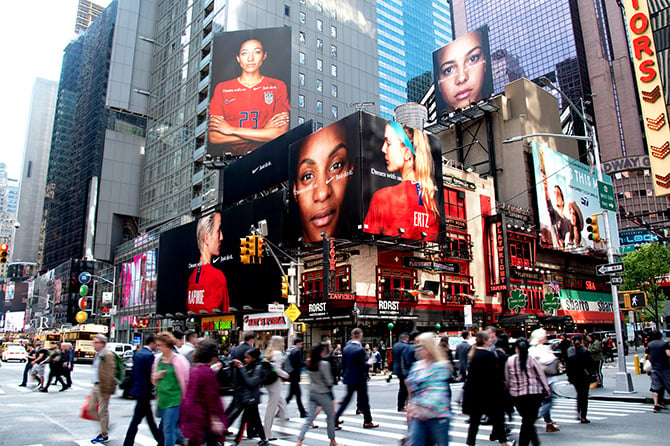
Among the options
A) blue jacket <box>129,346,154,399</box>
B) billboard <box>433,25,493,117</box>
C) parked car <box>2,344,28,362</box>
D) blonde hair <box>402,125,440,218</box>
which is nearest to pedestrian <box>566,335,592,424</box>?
blue jacket <box>129,346,154,399</box>

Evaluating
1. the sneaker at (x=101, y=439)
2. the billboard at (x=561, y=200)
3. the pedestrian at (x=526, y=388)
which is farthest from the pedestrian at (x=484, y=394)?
the billboard at (x=561, y=200)

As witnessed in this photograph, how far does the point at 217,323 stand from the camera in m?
54.5

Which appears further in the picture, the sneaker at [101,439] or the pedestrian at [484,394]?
the sneaker at [101,439]

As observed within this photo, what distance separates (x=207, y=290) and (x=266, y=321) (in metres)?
11.3

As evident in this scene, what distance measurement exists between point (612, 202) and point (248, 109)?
51.6 meters

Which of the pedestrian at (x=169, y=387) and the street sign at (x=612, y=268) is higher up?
the street sign at (x=612, y=268)

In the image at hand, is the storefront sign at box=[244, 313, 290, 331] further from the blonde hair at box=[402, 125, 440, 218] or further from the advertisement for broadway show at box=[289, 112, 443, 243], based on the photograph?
the blonde hair at box=[402, 125, 440, 218]

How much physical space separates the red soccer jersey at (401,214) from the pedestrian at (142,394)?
29.5 meters

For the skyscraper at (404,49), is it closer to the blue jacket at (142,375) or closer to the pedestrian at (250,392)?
the pedestrian at (250,392)

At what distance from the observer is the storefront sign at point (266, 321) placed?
44469 mm

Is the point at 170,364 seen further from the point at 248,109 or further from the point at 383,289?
the point at 248,109

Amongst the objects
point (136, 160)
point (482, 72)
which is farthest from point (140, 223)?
point (482, 72)

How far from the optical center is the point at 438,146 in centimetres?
4597

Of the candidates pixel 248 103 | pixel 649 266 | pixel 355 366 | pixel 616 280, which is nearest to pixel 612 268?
pixel 616 280
